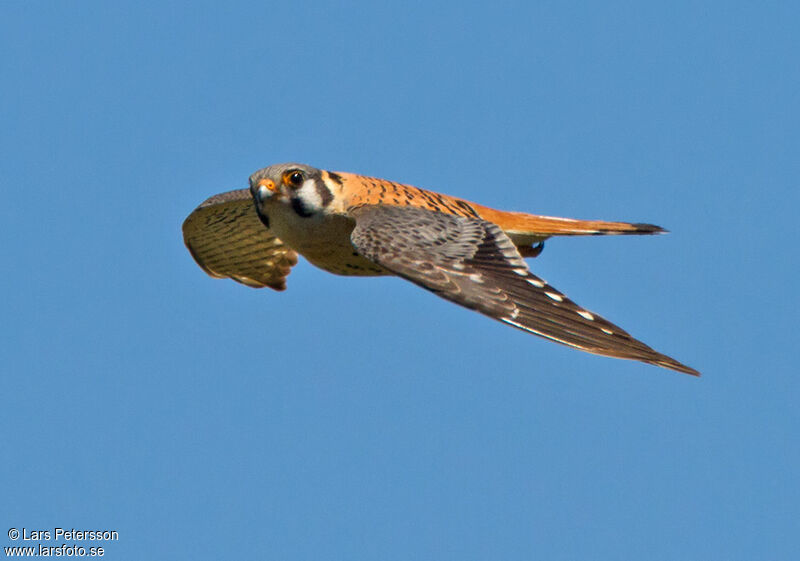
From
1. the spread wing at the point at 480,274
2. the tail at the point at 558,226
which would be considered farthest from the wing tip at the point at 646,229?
the spread wing at the point at 480,274

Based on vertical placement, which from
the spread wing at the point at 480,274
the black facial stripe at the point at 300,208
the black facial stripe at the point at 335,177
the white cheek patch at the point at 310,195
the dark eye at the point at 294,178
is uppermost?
the black facial stripe at the point at 335,177

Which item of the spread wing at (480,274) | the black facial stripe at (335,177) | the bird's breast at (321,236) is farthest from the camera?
the black facial stripe at (335,177)

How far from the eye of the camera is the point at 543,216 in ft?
32.2

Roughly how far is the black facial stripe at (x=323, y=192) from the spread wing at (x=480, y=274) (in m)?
0.38

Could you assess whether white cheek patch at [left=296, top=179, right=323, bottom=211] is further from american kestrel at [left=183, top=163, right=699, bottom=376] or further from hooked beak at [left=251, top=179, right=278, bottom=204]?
hooked beak at [left=251, top=179, right=278, bottom=204]

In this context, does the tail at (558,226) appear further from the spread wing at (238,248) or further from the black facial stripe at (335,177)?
the spread wing at (238,248)

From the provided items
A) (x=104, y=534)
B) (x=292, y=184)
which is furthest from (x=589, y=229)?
(x=104, y=534)

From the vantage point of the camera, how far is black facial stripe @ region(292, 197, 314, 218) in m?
8.83

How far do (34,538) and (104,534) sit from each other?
536 millimetres

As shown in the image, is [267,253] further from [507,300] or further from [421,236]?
[507,300]

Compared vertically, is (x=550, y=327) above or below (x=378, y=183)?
below

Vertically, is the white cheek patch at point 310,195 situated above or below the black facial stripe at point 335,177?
below

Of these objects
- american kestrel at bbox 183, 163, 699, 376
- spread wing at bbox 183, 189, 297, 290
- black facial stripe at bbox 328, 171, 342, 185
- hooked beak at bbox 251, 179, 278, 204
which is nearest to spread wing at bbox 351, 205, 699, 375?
american kestrel at bbox 183, 163, 699, 376

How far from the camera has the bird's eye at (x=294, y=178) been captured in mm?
8844
